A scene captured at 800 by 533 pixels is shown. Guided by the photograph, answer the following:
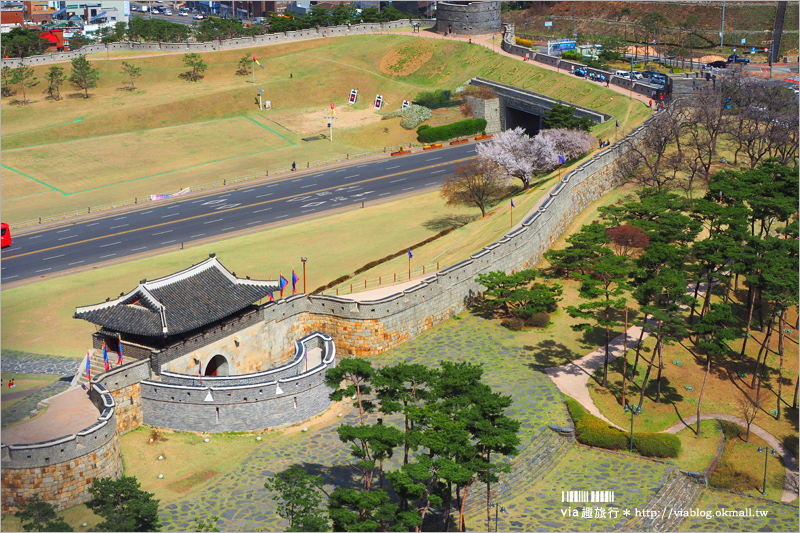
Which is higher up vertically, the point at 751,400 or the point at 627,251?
the point at 627,251

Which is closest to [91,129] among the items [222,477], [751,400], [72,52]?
[72,52]

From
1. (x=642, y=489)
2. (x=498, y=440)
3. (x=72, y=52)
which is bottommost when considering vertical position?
(x=642, y=489)

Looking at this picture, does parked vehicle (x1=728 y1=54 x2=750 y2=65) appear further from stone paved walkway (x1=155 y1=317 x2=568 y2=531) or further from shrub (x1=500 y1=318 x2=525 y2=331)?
stone paved walkway (x1=155 y1=317 x2=568 y2=531)

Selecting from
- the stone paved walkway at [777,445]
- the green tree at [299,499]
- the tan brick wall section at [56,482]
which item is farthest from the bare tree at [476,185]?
the tan brick wall section at [56,482]

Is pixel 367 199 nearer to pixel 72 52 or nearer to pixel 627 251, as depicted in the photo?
pixel 627 251

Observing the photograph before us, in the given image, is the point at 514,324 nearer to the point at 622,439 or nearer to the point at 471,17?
the point at 622,439

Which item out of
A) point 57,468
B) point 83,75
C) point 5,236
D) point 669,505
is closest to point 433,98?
point 83,75
